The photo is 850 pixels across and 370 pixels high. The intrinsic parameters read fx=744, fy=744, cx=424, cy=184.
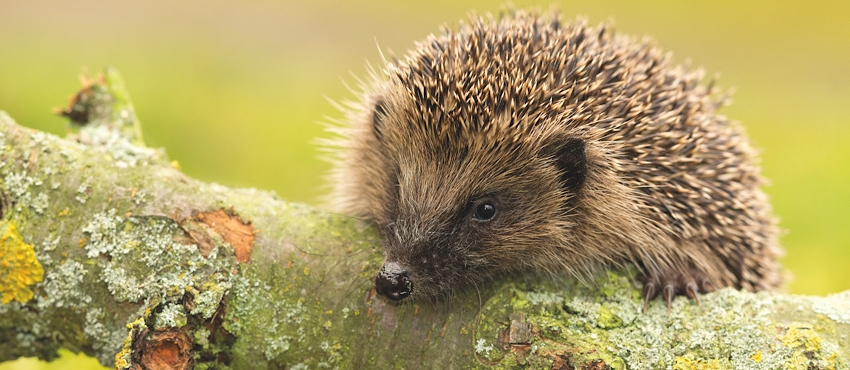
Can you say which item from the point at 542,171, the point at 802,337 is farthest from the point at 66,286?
the point at 802,337

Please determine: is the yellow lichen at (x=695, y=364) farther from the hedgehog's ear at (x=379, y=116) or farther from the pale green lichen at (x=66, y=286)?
the pale green lichen at (x=66, y=286)

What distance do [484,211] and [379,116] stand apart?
2.46ft

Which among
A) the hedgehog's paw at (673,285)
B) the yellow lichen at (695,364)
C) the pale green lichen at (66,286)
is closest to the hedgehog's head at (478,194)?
the hedgehog's paw at (673,285)

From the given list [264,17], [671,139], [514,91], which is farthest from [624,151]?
[264,17]

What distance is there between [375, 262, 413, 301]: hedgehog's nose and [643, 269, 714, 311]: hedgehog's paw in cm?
96

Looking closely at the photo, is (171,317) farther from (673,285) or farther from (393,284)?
(673,285)

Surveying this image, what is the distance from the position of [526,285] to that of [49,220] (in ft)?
6.31

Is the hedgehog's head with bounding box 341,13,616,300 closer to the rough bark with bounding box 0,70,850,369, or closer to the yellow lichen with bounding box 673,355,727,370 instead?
the rough bark with bounding box 0,70,850,369

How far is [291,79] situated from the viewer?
10.5 metres

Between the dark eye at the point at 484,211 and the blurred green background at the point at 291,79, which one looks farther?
the blurred green background at the point at 291,79

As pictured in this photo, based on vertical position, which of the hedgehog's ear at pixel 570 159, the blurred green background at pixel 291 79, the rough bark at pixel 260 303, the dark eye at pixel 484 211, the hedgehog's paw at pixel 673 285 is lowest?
the rough bark at pixel 260 303

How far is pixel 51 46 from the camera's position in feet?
33.1

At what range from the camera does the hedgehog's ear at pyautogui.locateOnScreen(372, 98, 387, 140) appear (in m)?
3.58

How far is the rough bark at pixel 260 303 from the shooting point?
2.65 meters
